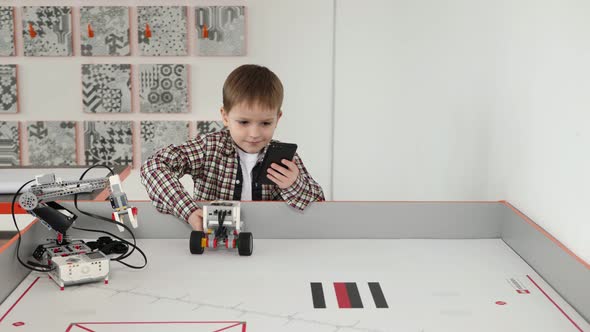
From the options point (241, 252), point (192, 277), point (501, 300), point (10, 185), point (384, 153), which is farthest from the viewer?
point (384, 153)

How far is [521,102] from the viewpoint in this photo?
1616 millimetres

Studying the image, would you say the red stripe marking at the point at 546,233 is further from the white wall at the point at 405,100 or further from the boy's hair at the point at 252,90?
the white wall at the point at 405,100

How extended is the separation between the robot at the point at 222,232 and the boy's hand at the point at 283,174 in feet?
0.56

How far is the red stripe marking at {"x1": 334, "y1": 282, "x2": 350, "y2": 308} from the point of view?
115 centimetres

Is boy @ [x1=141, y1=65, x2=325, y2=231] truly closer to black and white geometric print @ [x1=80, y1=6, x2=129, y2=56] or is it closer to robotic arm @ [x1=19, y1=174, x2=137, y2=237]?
robotic arm @ [x1=19, y1=174, x2=137, y2=237]

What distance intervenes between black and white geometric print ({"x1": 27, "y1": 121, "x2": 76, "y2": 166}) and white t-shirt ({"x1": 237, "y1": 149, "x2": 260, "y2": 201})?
5.99ft

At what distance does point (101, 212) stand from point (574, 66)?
111cm

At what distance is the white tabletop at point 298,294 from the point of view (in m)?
1.07

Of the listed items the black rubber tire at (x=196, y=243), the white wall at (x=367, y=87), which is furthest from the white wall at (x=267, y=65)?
the black rubber tire at (x=196, y=243)

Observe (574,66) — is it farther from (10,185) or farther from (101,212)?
A: (10,185)

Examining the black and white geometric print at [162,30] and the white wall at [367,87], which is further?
the black and white geometric print at [162,30]

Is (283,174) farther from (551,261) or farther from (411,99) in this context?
(411,99)

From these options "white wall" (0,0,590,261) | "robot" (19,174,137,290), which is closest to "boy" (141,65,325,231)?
"robot" (19,174,137,290)

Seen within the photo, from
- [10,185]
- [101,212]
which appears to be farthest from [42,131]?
[101,212]
